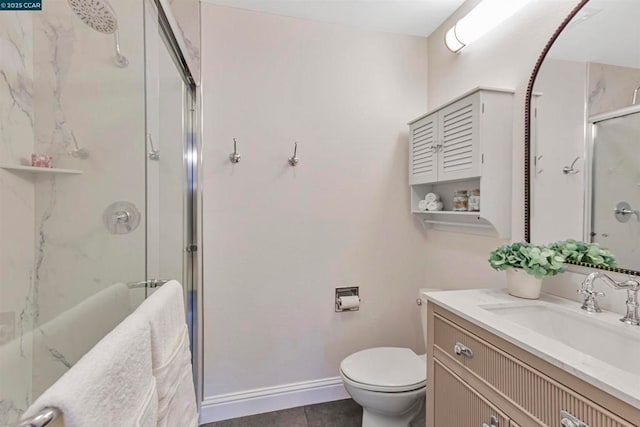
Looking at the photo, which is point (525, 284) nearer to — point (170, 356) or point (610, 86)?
point (610, 86)

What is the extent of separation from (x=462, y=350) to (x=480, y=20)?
5.06 feet

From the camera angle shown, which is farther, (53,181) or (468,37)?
(468,37)

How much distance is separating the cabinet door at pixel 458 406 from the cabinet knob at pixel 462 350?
0.10 metres

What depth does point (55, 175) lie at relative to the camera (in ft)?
3.49

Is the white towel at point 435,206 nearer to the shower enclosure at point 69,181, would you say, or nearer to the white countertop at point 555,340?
the white countertop at point 555,340

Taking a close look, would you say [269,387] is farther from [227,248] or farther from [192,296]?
[227,248]

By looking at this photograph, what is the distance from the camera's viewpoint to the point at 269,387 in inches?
72.6

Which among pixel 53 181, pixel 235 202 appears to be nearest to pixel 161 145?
pixel 53 181

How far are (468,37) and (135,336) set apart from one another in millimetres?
1926

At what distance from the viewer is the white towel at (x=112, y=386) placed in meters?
0.40

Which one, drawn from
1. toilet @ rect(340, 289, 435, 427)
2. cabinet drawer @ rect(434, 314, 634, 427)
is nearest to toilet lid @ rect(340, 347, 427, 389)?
toilet @ rect(340, 289, 435, 427)

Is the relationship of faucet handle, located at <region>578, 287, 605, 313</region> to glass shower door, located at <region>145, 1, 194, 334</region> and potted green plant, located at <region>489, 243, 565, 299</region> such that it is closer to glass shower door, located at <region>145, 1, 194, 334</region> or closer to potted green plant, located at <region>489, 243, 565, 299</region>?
potted green plant, located at <region>489, 243, 565, 299</region>

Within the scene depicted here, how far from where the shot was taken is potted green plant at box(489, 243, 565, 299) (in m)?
1.08

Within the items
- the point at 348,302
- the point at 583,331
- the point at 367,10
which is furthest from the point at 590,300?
the point at 367,10
